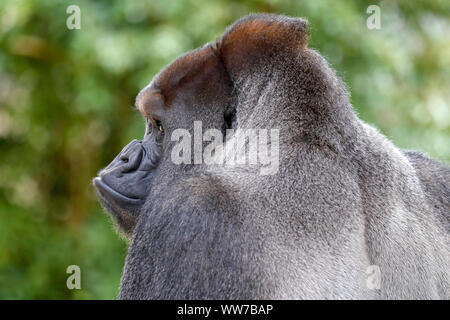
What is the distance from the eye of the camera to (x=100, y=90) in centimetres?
685

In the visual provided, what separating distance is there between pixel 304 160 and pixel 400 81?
17.3ft

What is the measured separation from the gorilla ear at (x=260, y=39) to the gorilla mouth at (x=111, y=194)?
78cm

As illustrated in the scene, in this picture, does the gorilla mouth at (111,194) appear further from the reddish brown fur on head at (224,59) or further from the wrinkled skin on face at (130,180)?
the reddish brown fur on head at (224,59)

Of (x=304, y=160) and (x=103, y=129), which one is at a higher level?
(x=103, y=129)

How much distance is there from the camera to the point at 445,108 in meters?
7.85

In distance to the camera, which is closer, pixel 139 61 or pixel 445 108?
pixel 139 61

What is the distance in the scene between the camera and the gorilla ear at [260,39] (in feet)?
10.4

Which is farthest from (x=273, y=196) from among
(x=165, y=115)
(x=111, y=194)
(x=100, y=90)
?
(x=100, y=90)

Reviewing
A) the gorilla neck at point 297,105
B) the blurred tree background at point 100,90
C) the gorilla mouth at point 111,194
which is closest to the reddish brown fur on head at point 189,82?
the gorilla neck at point 297,105

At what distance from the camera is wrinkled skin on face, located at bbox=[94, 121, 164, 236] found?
3.26 metres

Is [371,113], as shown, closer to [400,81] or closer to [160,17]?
[400,81]

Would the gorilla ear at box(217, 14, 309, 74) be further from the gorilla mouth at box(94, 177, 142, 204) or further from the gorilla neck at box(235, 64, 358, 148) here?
the gorilla mouth at box(94, 177, 142, 204)

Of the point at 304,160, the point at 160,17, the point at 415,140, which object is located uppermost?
the point at 160,17
